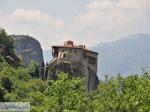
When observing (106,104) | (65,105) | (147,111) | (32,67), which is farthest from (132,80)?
(32,67)

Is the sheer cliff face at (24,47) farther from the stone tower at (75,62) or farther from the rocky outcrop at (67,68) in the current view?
the rocky outcrop at (67,68)

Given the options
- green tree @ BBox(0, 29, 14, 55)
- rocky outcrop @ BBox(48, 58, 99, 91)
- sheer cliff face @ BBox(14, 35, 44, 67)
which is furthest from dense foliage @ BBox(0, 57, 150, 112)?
sheer cliff face @ BBox(14, 35, 44, 67)

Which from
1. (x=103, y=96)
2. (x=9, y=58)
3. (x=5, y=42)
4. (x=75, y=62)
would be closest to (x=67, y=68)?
(x=75, y=62)

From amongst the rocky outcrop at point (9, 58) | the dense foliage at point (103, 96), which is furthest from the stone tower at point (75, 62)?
the dense foliage at point (103, 96)

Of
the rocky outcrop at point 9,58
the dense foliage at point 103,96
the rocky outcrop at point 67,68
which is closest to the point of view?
the dense foliage at point 103,96

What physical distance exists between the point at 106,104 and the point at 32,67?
87.0 meters

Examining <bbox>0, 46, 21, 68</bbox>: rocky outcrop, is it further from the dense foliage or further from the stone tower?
the dense foliage

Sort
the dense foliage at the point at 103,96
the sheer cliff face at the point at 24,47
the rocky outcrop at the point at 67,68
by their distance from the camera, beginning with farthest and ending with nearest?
the sheer cliff face at the point at 24,47, the rocky outcrop at the point at 67,68, the dense foliage at the point at 103,96

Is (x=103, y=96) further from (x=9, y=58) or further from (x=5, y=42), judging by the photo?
(x=5, y=42)

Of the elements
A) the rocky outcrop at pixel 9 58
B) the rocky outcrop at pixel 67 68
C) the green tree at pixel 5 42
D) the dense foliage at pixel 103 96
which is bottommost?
the dense foliage at pixel 103 96

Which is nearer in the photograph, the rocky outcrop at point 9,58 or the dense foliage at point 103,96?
the dense foliage at point 103,96

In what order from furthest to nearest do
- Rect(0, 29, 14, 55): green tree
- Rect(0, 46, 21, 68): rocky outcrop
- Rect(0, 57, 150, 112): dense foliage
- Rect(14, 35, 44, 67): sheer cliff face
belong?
Rect(14, 35, 44, 67): sheer cliff face → Rect(0, 29, 14, 55): green tree → Rect(0, 46, 21, 68): rocky outcrop → Rect(0, 57, 150, 112): dense foliage

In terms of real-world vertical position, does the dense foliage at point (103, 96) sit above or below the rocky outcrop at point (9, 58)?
below

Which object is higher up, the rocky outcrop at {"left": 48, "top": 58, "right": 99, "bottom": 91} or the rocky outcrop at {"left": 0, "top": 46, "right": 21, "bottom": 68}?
the rocky outcrop at {"left": 0, "top": 46, "right": 21, "bottom": 68}
